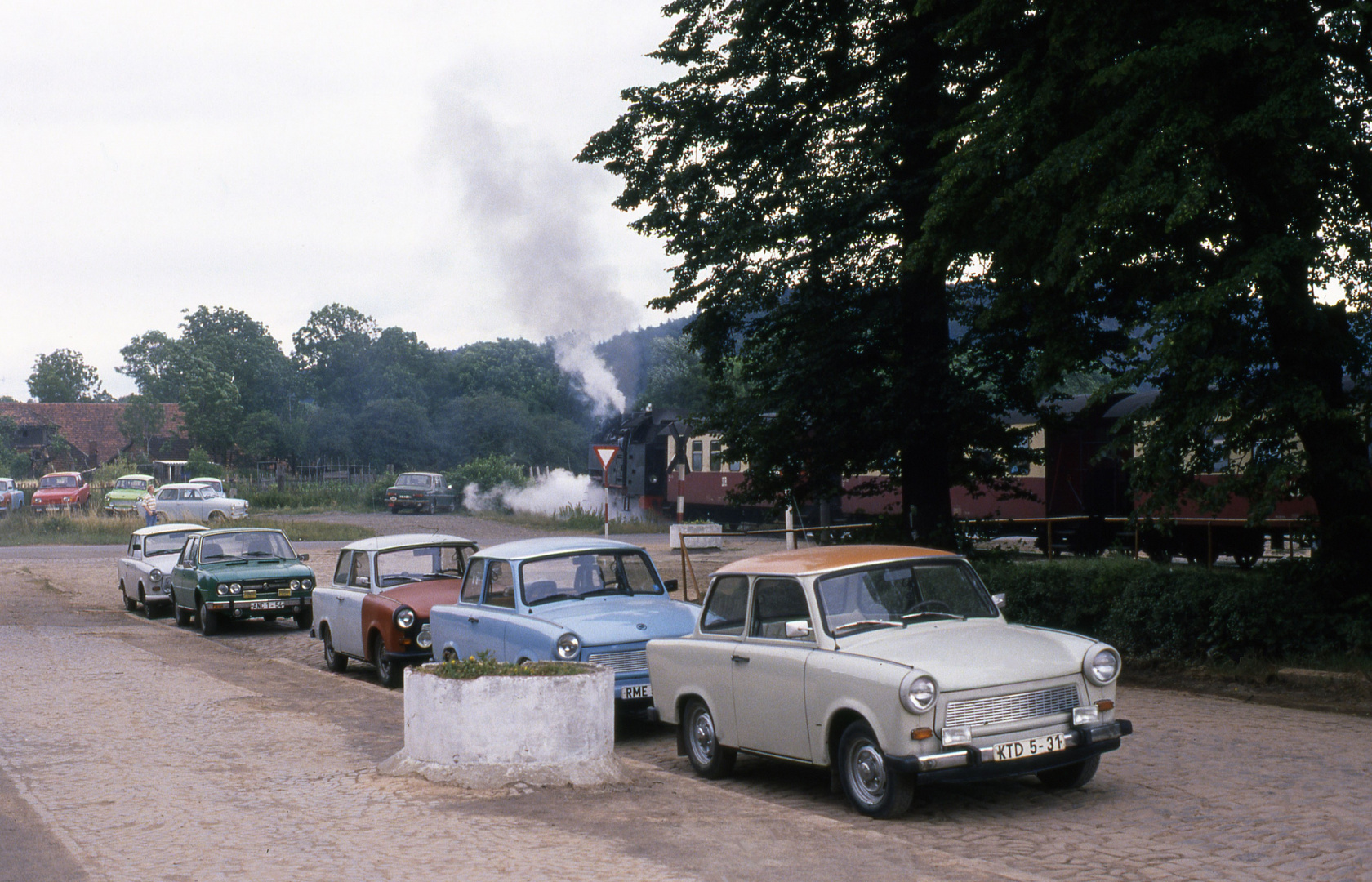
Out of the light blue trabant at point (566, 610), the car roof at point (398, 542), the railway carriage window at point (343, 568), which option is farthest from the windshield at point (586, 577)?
the railway carriage window at point (343, 568)

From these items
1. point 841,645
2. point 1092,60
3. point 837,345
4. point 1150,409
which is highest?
point 1092,60

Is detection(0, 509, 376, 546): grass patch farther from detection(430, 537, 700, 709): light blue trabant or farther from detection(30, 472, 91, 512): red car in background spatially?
detection(430, 537, 700, 709): light blue trabant

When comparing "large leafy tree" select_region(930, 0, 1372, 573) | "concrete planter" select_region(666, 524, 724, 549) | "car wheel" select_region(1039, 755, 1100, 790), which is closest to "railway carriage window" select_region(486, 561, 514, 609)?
"car wheel" select_region(1039, 755, 1100, 790)

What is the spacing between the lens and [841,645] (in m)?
7.54

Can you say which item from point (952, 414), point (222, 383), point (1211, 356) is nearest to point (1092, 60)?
point (1211, 356)

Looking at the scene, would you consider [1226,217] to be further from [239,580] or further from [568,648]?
[239,580]

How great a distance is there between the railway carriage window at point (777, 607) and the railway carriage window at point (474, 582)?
3975 mm

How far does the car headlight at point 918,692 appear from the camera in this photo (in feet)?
22.2

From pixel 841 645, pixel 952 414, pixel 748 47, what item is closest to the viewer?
pixel 841 645

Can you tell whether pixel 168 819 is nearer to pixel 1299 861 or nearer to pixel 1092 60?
pixel 1299 861

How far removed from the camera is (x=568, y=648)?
990 centimetres

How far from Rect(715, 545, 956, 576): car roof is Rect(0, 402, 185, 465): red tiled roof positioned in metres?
89.3

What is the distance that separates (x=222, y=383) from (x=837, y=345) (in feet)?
231

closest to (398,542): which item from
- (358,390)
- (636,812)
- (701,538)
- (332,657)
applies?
(332,657)
